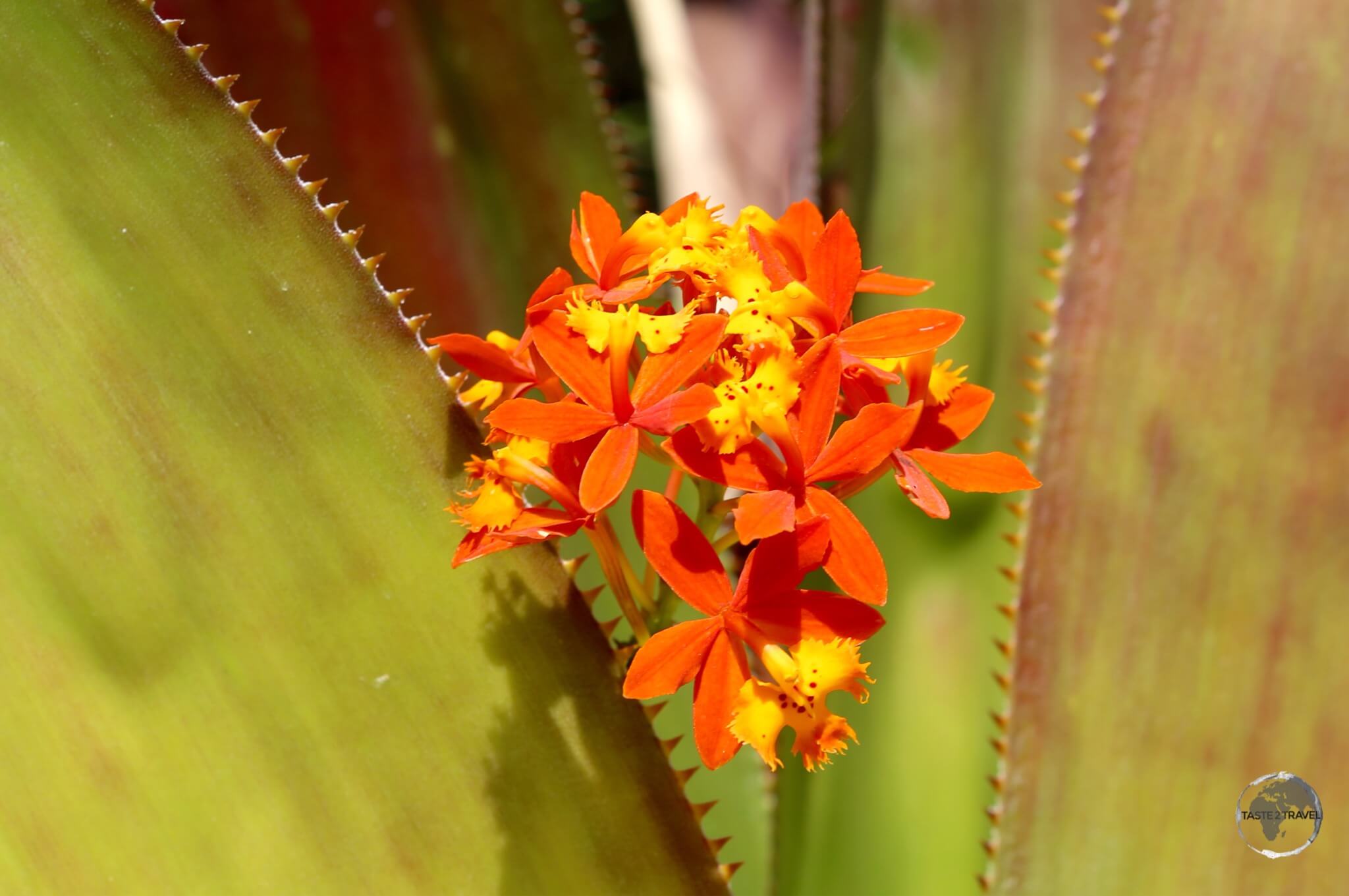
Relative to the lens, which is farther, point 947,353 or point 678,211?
point 947,353

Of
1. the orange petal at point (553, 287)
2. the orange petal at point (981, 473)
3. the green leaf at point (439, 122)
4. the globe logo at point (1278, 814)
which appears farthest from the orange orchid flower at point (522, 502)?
the globe logo at point (1278, 814)

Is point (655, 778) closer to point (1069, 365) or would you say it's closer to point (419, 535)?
point (419, 535)

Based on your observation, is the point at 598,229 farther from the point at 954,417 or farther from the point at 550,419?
the point at 954,417

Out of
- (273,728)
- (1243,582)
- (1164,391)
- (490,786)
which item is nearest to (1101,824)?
(1243,582)

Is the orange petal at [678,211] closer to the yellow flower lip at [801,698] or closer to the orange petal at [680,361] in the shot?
the orange petal at [680,361]

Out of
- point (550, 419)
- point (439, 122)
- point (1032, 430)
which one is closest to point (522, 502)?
point (550, 419)
